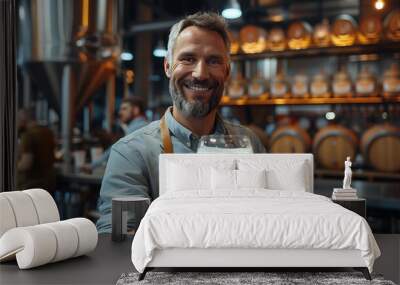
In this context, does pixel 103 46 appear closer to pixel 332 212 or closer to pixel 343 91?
pixel 343 91

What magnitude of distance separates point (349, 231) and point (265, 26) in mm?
3692

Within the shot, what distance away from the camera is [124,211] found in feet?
12.8

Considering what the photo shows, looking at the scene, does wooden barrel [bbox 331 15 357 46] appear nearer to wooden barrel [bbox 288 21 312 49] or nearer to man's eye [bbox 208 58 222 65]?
wooden barrel [bbox 288 21 312 49]

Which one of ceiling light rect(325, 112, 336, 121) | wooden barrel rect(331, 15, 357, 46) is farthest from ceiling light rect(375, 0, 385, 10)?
ceiling light rect(325, 112, 336, 121)

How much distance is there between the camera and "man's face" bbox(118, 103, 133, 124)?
679 cm

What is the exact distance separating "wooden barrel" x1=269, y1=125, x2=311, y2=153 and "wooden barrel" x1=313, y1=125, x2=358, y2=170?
11 centimetres

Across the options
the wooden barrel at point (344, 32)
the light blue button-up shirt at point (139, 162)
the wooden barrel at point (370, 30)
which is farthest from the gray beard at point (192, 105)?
the wooden barrel at point (370, 30)

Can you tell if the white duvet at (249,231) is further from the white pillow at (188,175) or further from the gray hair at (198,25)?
the gray hair at (198,25)

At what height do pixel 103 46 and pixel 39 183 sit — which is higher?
pixel 103 46

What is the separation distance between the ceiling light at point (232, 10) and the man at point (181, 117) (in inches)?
63.7

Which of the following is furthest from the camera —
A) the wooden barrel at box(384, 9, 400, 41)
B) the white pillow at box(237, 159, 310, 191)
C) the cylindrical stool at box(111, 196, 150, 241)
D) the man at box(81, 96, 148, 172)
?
the man at box(81, 96, 148, 172)

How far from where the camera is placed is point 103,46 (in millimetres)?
6539

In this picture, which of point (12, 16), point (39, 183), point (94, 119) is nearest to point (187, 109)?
point (12, 16)

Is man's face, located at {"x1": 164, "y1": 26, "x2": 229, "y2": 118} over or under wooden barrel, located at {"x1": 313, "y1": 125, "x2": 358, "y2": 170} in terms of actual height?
over
